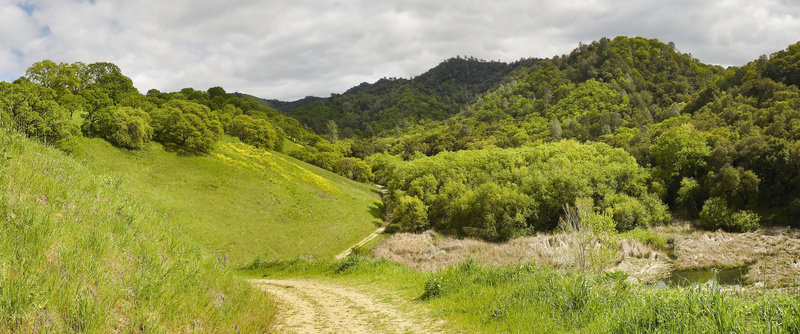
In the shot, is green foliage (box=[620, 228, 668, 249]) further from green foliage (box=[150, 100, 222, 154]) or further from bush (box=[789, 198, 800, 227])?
green foliage (box=[150, 100, 222, 154])

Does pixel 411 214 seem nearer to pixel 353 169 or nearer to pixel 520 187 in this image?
pixel 520 187

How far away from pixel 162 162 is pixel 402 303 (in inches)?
1806

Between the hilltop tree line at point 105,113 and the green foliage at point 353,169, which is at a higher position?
the hilltop tree line at point 105,113

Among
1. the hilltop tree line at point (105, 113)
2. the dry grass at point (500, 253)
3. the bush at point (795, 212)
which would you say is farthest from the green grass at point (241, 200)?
the bush at point (795, 212)

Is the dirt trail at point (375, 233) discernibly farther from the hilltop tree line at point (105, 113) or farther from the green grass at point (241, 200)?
the hilltop tree line at point (105, 113)

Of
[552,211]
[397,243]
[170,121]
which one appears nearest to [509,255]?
[397,243]

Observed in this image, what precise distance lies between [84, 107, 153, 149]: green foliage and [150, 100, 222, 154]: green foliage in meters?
4.72

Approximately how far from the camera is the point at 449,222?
177 ft

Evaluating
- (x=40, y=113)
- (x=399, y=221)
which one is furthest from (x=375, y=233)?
(x=40, y=113)

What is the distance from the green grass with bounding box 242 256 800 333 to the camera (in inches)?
189

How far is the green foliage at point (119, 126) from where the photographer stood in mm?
41719

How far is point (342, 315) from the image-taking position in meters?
11.1

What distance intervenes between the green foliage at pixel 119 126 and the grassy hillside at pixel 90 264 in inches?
1630

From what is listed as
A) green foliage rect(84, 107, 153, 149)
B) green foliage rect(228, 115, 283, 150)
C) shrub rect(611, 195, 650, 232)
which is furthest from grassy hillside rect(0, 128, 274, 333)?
green foliage rect(228, 115, 283, 150)
